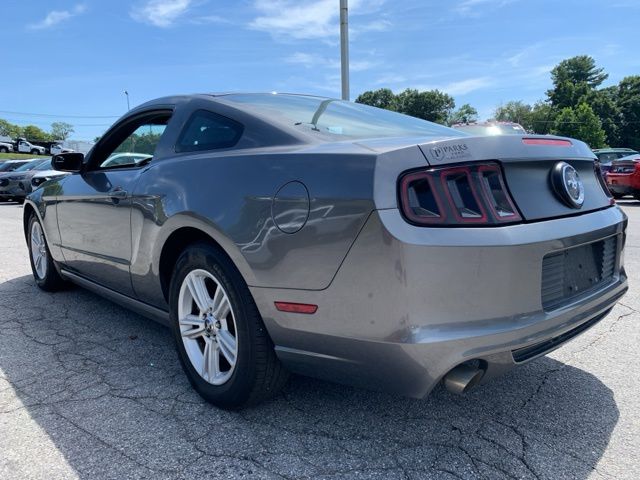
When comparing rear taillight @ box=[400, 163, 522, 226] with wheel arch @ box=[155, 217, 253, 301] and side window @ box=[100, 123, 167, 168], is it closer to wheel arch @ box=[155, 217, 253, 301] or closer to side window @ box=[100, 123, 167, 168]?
wheel arch @ box=[155, 217, 253, 301]

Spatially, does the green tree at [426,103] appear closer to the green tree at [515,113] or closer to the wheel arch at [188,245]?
the green tree at [515,113]

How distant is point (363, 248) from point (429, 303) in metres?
0.29

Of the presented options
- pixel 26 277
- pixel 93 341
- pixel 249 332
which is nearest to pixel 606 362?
pixel 249 332

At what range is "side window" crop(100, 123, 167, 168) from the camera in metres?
3.13

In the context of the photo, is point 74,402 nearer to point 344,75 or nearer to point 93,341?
point 93,341

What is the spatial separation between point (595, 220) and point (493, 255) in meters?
0.77

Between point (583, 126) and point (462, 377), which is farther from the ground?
point (583, 126)

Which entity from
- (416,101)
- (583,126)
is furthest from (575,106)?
(416,101)

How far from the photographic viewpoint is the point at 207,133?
105 inches

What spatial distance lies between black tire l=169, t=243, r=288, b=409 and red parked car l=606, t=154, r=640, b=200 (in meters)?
13.1

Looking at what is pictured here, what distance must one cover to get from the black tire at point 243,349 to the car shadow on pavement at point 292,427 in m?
0.13

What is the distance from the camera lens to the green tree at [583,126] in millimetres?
56312

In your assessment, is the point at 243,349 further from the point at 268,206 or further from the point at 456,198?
the point at 456,198

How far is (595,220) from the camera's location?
224 centimetres
